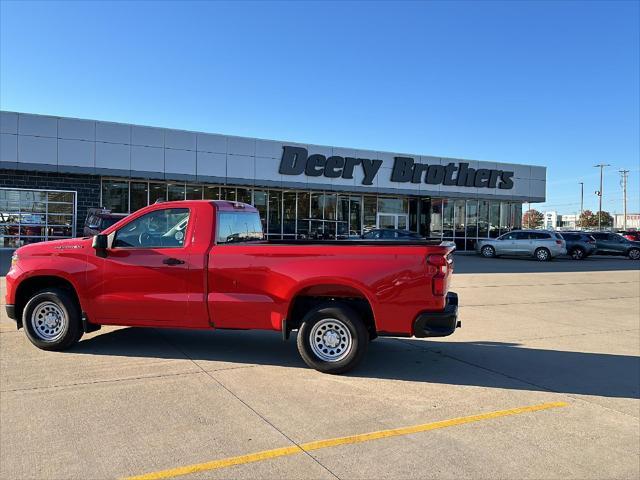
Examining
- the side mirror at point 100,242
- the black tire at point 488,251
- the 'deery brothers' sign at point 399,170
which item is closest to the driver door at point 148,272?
the side mirror at point 100,242

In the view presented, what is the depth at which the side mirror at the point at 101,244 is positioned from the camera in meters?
6.38

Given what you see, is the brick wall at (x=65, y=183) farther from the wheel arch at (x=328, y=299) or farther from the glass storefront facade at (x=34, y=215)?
the wheel arch at (x=328, y=299)

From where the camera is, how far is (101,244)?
253 inches

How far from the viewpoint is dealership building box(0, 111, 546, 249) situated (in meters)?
23.3

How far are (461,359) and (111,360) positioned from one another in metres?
4.32

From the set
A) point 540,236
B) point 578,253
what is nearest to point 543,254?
point 540,236

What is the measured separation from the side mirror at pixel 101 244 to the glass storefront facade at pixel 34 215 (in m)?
19.4

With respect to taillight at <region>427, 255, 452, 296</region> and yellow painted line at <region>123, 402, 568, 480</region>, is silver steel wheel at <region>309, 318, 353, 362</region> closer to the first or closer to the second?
taillight at <region>427, 255, 452, 296</region>

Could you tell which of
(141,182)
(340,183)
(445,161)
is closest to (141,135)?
(141,182)

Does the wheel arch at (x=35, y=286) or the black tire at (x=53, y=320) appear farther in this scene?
the wheel arch at (x=35, y=286)

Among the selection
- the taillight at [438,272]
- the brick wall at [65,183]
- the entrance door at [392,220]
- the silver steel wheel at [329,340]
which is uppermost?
the brick wall at [65,183]

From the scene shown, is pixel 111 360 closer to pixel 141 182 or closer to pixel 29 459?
pixel 29 459

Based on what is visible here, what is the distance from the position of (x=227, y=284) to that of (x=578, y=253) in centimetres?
3071

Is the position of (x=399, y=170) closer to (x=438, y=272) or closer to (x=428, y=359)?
(x=428, y=359)
